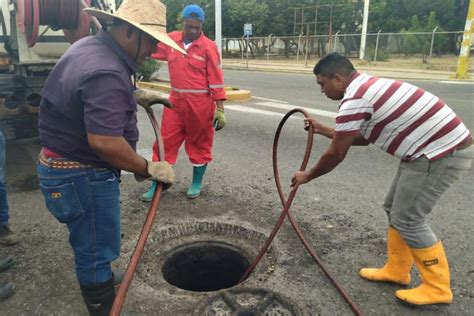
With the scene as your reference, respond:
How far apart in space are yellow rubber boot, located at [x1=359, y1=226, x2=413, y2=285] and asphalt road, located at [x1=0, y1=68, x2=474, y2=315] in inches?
3.1

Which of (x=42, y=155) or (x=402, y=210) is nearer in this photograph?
(x=42, y=155)

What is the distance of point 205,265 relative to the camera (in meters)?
3.57

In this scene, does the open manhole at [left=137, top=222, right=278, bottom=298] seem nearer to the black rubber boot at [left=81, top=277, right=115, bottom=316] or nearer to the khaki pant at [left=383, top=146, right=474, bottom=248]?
the black rubber boot at [left=81, top=277, right=115, bottom=316]

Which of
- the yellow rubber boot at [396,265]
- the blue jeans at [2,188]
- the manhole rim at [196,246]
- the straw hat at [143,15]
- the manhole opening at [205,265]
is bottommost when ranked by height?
the manhole opening at [205,265]

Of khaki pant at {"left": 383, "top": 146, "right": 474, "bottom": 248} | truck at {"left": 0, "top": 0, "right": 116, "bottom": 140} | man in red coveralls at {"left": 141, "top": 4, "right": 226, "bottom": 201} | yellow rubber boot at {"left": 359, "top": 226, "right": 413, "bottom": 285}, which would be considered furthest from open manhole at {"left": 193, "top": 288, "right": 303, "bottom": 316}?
truck at {"left": 0, "top": 0, "right": 116, "bottom": 140}

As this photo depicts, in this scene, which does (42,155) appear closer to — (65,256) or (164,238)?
(65,256)

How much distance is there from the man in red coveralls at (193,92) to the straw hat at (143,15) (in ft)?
5.98

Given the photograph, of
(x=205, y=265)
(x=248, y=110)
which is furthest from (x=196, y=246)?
(x=248, y=110)

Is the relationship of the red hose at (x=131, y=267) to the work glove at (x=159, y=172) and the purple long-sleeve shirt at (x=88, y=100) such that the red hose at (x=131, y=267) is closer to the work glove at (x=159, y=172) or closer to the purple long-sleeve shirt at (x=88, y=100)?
→ the work glove at (x=159, y=172)

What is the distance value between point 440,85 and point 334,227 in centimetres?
1180

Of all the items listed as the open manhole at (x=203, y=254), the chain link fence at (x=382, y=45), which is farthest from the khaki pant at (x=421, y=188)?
the chain link fence at (x=382, y=45)

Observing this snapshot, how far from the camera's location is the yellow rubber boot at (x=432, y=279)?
257 centimetres

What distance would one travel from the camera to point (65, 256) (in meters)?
3.12

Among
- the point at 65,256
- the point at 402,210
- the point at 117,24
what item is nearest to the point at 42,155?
the point at 117,24
